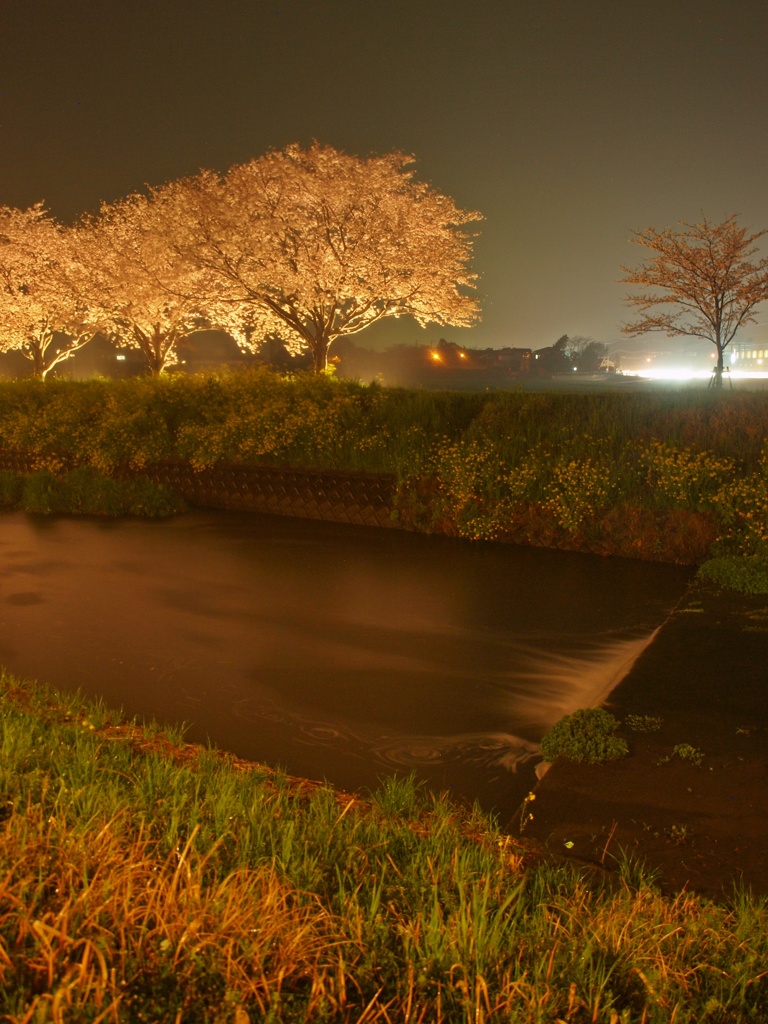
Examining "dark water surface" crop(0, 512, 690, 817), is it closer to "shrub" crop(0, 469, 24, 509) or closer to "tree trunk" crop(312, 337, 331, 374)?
"shrub" crop(0, 469, 24, 509)

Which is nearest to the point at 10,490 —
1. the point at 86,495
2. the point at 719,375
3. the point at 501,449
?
the point at 86,495

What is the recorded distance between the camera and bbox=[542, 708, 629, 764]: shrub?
468cm

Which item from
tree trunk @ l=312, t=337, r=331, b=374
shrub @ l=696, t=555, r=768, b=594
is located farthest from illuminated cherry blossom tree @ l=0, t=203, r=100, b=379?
shrub @ l=696, t=555, r=768, b=594

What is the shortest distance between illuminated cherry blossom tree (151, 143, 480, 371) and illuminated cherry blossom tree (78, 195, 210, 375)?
0.75 meters

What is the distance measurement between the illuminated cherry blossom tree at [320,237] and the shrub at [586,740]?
19.1 m

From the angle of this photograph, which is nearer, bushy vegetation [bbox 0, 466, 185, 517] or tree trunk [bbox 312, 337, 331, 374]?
bushy vegetation [bbox 0, 466, 185, 517]

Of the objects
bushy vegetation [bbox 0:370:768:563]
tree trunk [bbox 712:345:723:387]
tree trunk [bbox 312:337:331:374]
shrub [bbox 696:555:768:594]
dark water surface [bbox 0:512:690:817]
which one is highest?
tree trunk [bbox 312:337:331:374]

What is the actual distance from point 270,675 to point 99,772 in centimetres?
277

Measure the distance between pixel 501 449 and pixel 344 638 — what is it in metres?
4.87

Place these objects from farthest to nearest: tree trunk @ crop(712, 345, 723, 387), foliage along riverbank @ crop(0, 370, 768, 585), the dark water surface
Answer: tree trunk @ crop(712, 345, 723, 387)
foliage along riverbank @ crop(0, 370, 768, 585)
the dark water surface

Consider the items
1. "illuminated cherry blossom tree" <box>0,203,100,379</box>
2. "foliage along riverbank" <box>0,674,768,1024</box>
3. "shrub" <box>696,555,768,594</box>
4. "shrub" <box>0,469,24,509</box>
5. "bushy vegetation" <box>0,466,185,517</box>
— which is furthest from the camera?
"illuminated cherry blossom tree" <box>0,203,100,379</box>

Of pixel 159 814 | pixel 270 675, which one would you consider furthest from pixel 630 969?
pixel 270 675

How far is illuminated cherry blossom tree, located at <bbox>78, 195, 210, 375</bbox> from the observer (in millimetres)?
24609

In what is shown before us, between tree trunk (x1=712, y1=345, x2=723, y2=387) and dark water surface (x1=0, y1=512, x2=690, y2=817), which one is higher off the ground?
tree trunk (x1=712, y1=345, x2=723, y2=387)
